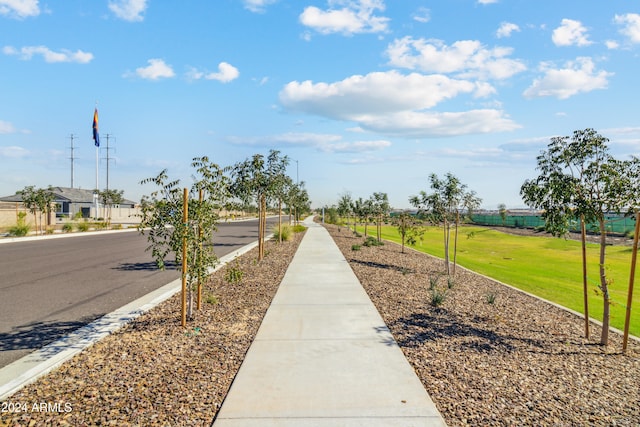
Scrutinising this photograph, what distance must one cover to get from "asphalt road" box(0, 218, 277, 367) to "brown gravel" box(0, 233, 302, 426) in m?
1.30

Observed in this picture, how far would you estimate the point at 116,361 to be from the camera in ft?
17.8

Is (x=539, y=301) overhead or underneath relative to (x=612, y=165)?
underneath

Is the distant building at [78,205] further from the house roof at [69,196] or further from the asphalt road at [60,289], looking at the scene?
the asphalt road at [60,289]

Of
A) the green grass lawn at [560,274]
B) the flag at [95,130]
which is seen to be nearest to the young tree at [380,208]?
the green grass lawn at [560,274]

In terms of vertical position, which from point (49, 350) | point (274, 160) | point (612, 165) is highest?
point (274, 160)

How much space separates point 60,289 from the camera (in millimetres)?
10547

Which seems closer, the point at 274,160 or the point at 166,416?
the point at 166,416

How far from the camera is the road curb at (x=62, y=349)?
4875mm

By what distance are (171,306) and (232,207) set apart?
104 inches

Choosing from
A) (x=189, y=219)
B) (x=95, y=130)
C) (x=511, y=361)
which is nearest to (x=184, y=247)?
(x=189, y=219)

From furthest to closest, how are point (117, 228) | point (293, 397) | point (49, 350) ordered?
point (117, 228)
point (49, 350)
point (293, 397)

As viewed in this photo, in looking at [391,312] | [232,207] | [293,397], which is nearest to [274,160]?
[232,207]

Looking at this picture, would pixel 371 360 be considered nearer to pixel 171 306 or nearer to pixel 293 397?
pixel 293 397

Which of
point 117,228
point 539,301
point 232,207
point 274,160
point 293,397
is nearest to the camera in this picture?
point 293,397
